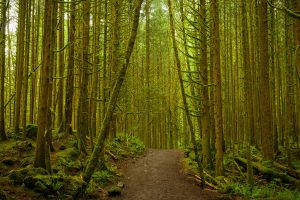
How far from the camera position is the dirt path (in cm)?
842

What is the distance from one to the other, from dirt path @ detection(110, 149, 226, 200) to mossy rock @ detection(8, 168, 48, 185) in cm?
227

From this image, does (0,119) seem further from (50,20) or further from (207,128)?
(207,128)

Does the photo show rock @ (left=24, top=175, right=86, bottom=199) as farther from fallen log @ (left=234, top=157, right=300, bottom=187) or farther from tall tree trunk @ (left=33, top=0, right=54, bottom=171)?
fallen log @ (left=234, top=157, right=300, bottom=187)

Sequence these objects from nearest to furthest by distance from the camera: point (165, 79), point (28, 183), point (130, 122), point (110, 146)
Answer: point (28, 183), point (110, 146), point (130, 122), point (165, 79)

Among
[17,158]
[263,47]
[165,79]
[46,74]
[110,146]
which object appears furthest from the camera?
[165,79]

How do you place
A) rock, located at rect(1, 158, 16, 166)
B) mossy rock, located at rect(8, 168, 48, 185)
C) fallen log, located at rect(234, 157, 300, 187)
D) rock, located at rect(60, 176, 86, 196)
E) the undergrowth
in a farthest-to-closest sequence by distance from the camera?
fallen log, located at rect(234, 157, 300, 187) → rock, located at rect(1, 158, 16, 166) → the undergrowth → mossy rock, located at rect(8, 168, 48, 185) → rock, located at rect(60, 176, 86, 196)

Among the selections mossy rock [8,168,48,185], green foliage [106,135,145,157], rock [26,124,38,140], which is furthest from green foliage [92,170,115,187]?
green foliage [106,135,145,157]

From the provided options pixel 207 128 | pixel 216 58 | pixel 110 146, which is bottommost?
pixel 110 146

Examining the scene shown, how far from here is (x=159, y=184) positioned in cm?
999

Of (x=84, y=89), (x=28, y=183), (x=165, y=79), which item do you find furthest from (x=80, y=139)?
(x=165, y=79)

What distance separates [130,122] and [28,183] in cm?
1921

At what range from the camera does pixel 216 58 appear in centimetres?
984

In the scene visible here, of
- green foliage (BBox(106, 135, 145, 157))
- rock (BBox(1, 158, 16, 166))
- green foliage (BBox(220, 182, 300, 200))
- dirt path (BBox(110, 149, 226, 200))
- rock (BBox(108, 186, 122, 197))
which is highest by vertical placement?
rock (BBox(1, 158, 16, 166))

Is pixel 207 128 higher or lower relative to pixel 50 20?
lower
